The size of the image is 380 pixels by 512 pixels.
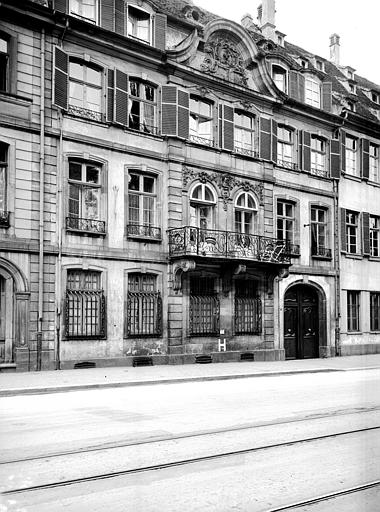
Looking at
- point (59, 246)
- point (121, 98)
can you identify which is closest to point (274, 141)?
point (121, 98)

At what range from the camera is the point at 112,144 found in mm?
21781

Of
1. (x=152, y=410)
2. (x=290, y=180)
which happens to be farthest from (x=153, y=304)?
(x=152, y=410)

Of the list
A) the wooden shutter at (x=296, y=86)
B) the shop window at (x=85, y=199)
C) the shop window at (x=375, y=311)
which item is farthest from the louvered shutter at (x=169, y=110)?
the shop window at (x=375, y=311)

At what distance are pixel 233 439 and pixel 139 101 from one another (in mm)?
16720

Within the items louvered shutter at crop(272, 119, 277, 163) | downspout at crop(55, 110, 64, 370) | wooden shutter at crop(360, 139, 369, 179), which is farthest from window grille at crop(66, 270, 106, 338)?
wooden shutter at crop(360, 139, 369, 179)

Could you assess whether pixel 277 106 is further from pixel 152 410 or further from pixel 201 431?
pixel 201 431

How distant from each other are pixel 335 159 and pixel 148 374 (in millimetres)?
16385

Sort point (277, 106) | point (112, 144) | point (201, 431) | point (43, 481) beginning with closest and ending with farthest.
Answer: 1. point (43, 481)
2. point (201, 431)
3. point (112, 144)
4. point (277, 106)

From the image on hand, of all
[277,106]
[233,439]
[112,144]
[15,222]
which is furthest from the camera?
[277,106]

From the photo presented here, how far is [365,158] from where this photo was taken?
32062 millimetres

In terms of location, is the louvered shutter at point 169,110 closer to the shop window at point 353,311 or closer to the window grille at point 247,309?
the window grille at point 247,309

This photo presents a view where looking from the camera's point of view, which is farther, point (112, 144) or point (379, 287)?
point (379, 287)

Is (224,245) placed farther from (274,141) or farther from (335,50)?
(335,50)

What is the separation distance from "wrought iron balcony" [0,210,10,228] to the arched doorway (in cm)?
1329
